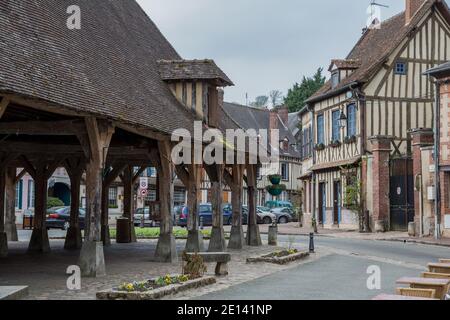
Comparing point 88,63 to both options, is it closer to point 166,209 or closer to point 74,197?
point 166,209

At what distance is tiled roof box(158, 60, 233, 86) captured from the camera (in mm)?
17906

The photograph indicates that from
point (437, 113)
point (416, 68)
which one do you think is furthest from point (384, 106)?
point (437, 113)

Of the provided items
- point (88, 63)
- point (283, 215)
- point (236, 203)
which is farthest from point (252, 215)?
point (283, 215)

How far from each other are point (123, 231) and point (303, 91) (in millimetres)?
39509

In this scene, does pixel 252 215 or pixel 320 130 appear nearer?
pixel 252 215

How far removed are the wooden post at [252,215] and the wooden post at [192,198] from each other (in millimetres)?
4826

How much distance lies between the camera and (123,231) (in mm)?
23062

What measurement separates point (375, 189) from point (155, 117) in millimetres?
15873

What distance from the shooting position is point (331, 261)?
16.5 metres

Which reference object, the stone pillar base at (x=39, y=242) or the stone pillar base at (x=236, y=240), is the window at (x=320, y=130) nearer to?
the stone pillar base at (x=236, y=240)

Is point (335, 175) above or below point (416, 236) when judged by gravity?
above

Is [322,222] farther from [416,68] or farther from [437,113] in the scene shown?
[437,113]

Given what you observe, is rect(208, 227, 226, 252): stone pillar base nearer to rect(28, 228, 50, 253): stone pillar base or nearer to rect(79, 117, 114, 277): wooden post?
rect(28, 228, 50, 253): stone pillar base


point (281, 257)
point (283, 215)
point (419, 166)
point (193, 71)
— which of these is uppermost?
point (193, 71)
